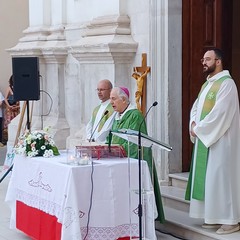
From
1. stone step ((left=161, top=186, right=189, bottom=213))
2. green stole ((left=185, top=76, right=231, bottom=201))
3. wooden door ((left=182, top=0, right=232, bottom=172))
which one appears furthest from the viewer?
wooden door ((left=182, top=0, right=232, bottom=172))

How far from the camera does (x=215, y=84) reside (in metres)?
7.84

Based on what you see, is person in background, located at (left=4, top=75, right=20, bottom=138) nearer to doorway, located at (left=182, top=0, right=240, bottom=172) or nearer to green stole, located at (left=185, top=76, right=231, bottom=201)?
doorway, located at (left=182, top=0, right=240, bottom=172)

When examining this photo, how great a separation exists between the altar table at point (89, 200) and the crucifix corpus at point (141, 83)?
90.8 inches

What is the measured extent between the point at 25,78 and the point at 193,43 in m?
2.66

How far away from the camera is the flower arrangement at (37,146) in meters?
8.35

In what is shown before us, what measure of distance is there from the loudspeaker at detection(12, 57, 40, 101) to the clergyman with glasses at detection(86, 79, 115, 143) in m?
2.06

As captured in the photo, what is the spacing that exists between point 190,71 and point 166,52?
0.42 metres

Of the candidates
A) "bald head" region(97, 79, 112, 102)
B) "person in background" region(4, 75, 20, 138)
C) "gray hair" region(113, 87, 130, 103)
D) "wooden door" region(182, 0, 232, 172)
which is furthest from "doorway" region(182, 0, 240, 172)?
"person in background" region(4, 75, 20, 138)

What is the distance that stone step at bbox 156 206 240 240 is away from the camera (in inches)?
308

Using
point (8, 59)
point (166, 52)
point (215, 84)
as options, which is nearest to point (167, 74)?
point (166, 52)

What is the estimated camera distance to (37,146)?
27.6ft

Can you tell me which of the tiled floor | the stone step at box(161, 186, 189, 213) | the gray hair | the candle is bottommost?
the tiled floor

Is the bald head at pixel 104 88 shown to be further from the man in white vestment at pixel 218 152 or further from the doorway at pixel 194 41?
the man in white vestment at pixel 218 152

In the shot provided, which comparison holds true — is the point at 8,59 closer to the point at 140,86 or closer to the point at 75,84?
the point at 75,84
